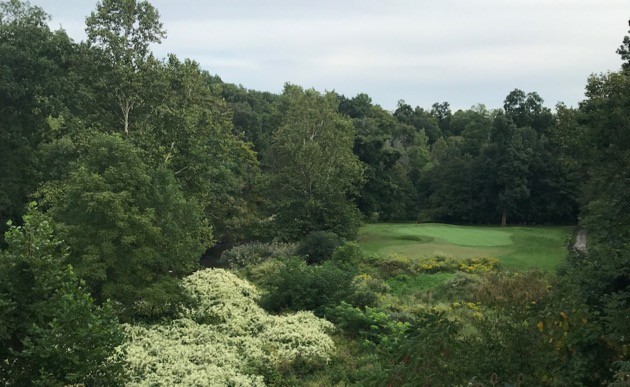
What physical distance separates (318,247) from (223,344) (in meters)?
14.8

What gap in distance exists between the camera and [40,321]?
9203mm

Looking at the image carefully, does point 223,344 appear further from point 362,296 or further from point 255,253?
point 255,253

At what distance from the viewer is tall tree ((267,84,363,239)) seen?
33500 mm

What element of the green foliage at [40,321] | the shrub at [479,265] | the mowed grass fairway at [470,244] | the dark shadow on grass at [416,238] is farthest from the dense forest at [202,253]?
the dark shadow on grass at [416,238]

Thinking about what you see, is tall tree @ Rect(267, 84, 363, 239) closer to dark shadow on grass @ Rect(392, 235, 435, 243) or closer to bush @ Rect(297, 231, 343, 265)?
bush @ Rect(297, 231, 343, 265)

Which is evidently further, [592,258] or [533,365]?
[592,258]

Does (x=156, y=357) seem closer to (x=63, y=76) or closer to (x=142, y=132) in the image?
(x=142, y=132)

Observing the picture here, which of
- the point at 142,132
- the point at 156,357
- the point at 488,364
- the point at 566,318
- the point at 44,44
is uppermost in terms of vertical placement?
the point at 44,44

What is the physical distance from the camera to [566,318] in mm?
6605

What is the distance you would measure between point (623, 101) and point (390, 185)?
108 ft

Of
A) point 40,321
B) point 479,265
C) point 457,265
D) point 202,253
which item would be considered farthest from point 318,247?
point 40,321

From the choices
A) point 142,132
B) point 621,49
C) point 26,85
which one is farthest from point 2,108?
point 621,49

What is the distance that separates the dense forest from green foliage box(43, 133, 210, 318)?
0.07 meters

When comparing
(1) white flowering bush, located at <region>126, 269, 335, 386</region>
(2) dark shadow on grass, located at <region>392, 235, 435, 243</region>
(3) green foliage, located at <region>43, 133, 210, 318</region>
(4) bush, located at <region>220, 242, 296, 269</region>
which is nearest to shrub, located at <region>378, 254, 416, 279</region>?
(4) bush, located at <region>220, 242, 296, 269</region>
